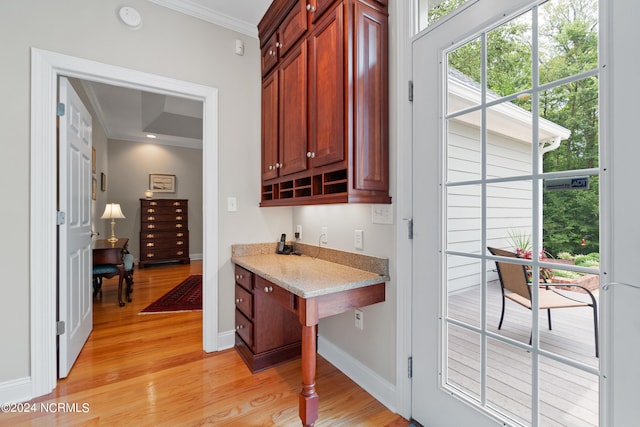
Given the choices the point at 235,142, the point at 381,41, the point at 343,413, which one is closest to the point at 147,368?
the point at 343,413

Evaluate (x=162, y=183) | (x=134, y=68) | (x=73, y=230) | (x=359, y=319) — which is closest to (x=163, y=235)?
(x=162, y=183)

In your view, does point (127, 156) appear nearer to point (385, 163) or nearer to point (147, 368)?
point (147, 368)

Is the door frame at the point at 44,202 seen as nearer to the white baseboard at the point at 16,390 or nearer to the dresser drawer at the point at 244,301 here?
the white baseboard at the point at 16,390

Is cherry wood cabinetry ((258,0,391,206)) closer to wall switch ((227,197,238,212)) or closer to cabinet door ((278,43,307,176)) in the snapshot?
cabinet door ((278,43,307,176))

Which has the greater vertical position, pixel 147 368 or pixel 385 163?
pixel 385 163

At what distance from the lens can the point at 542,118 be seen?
1105 mm

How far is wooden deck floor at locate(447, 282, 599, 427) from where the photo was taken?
102cm

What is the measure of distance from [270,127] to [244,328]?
5.24 ft

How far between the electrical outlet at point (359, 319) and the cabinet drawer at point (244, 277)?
2.60ft

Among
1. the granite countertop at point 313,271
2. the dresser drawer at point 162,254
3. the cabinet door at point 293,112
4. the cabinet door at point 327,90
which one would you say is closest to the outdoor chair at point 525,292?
the granite countertop at point 313,271

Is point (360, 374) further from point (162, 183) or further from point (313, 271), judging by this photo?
point (162, 183)

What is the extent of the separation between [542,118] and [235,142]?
2.11 metres

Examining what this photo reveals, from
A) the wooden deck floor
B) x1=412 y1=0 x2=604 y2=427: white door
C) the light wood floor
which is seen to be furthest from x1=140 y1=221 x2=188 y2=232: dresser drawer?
the wooden deck floor

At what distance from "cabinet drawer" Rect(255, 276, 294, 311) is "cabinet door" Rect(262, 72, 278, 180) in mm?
826
